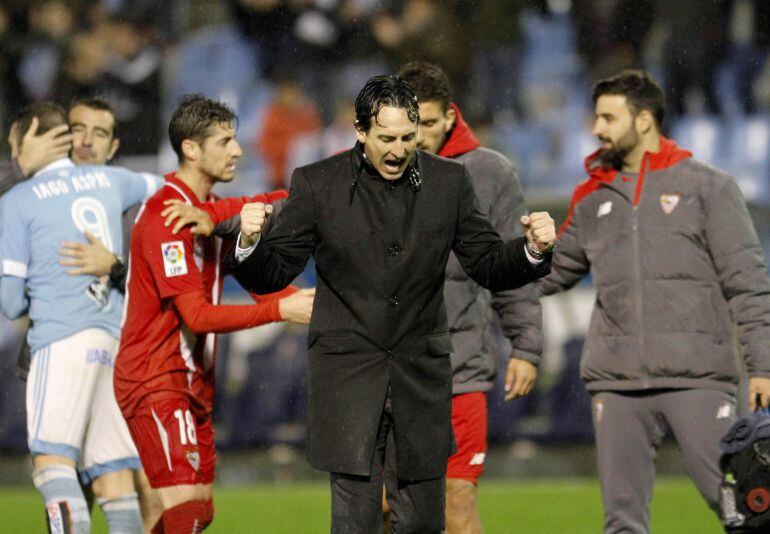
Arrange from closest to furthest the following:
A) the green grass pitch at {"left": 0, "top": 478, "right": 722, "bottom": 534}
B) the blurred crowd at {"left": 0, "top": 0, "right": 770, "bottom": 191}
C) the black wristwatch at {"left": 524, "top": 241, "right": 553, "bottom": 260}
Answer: the black wristwatch at {"left": 524, "top": 241, "right": 553, "bottom": 260} < the green grass pitch at {"left": 0, "top": 478, "right": 722, "bottom": 534} < the blurred crowd at {"left": 0, "top": 0, "right": 770, "bottom": 191}

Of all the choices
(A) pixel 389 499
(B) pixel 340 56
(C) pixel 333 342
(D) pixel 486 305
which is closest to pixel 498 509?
(D) pixel 486 305

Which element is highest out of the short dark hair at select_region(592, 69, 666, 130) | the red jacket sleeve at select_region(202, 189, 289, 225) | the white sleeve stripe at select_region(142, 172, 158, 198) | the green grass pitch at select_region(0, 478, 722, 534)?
the short dark hair at select_region(592, 69, 666, 130)

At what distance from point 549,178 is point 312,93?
279 centimetres

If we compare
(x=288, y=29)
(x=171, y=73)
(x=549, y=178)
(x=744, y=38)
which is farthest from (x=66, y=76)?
(x=744, y=38)

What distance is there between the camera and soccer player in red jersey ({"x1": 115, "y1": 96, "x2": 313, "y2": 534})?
18.7ft

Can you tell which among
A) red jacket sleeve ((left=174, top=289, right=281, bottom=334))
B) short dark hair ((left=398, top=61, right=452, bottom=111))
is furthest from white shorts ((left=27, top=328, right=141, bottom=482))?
short dark hair ((left=398, top=61, right=452, bottom=111))

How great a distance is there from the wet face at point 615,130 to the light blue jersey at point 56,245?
97.7 inches

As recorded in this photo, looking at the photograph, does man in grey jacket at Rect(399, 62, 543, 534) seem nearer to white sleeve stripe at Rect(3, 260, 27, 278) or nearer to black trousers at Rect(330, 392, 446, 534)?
black trousers at Rect(330, 392, 446, 534)

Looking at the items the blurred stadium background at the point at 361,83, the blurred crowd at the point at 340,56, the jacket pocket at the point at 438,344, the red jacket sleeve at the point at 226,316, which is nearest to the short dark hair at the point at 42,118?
the red jacket sleeve at the point at 226,316

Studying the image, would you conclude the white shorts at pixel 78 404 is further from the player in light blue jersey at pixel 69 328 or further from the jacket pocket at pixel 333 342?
the jacket pocket at pixel 333 342

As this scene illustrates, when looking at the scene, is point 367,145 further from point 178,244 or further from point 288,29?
point 288,29

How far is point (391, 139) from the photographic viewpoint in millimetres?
4738

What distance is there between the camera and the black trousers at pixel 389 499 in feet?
15.6

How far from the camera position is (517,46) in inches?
562
